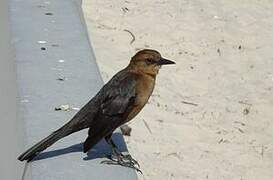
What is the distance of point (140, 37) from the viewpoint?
9477 millimetres

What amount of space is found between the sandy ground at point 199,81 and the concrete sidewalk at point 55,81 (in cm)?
107

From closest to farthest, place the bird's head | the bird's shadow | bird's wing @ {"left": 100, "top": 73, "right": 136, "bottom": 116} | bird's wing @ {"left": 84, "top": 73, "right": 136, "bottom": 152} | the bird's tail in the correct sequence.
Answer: the bird's tail → the bird's shadow → bird's wing @ {"left": 84, "top": 73, "right": 136, "bottom": 152} → bird's wing @ {"left": 100, "top": 73, "right": 136, "bottom": 116} → the bird's head

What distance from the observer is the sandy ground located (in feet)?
22.0

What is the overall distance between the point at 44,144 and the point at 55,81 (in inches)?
40.1

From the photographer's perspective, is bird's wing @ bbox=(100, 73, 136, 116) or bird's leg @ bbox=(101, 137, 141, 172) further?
bird's wing @ bbox=(100, 73, 136, 116)

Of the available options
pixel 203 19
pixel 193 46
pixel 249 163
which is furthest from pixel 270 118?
pixel 203 19

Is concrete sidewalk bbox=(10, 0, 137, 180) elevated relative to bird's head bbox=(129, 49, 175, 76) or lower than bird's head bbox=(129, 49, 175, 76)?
lower

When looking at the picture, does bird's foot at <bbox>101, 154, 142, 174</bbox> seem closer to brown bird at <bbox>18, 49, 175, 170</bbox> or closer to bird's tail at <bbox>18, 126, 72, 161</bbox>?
brown bird at <bbox>18, 49, 175, 170</bbox>

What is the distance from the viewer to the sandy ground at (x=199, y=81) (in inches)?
264

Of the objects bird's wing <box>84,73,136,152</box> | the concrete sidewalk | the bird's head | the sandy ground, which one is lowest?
the sandy ground

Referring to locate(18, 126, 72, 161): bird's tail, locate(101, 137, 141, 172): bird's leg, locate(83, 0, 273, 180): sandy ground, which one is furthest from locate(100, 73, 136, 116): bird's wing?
locate(83, 0, 273, 180): sandy ground

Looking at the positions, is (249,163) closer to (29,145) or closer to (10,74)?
(10,74)

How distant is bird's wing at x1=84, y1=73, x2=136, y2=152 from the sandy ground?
1.52 m

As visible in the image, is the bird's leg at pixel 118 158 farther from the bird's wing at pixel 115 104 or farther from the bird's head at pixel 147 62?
the bird's head at pixel 147 62
